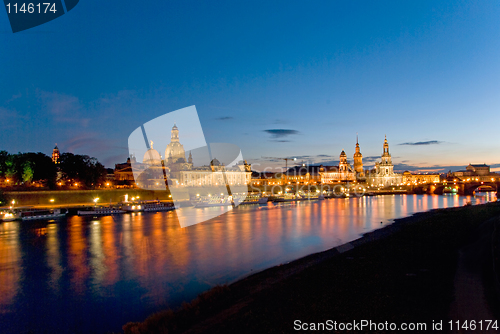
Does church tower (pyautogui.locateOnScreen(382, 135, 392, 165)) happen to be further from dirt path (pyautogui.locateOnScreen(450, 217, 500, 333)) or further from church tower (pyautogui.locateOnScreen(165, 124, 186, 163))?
dirt path (pyautogui.locateOnScreen(450, 217, 500, 333))

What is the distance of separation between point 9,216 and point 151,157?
60.2 m

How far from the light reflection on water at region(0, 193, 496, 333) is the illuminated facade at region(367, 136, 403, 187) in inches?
4062

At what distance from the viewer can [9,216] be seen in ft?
109

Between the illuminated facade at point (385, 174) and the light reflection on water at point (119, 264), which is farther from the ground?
the illuminated facade at point (385, 174)

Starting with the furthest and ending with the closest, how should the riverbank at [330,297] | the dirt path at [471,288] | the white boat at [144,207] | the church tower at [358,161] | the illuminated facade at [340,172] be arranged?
the church tower at [358,161], the illuminated facade at [340,172], the white boat at [144,207], the riverbank at [330,297], the dirt path at [471,288]

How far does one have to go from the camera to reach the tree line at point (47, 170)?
4397cm

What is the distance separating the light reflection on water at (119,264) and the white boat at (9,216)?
490 centimetres

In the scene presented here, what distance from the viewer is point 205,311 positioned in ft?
28.1

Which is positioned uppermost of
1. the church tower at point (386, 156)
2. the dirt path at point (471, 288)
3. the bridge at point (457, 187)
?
the church tower at point (386, 156)

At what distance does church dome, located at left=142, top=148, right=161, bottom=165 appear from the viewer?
9014cm

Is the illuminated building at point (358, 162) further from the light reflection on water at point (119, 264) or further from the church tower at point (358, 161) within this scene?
the light reflection on water at point (119, 264)

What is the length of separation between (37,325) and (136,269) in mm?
5753

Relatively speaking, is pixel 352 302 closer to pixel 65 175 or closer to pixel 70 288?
pixel 70 288

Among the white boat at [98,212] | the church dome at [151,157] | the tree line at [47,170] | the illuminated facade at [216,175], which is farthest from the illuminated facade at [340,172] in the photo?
the white boat at [98,212]
